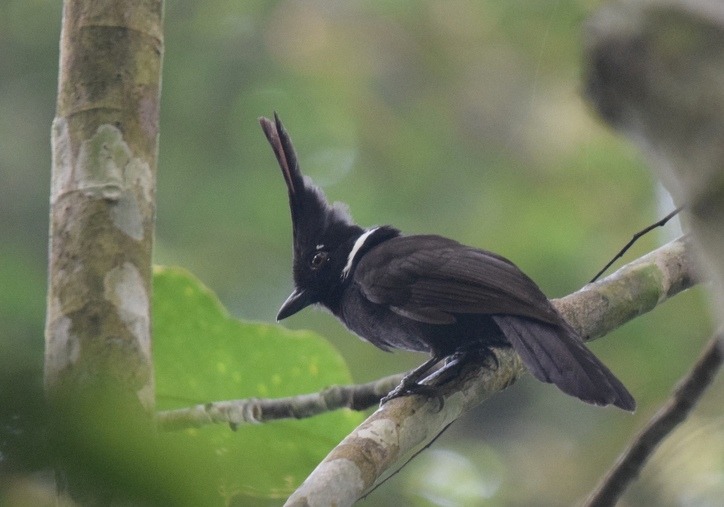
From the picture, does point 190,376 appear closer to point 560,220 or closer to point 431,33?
point 560,220

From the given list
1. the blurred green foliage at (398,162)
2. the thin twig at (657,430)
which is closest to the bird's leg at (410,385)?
the thin twig at (657,430)

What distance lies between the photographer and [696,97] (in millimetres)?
983

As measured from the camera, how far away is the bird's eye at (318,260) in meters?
3.98

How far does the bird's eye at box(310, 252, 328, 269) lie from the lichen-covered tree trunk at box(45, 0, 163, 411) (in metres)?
1.73

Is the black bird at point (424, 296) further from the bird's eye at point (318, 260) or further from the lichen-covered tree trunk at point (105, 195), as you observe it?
the lichen-covered tree trunk at point (105, 195)


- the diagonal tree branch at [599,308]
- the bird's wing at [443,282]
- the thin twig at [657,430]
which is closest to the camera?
the thin twig at [657,430]

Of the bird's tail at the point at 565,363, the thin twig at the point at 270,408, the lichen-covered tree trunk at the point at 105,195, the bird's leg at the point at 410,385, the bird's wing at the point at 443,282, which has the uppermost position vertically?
the lichen-covered tree trunk at the point at 105,195

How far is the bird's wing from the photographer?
314 cm

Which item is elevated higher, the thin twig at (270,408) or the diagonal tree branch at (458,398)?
the diagonal tree branch at (458,398)

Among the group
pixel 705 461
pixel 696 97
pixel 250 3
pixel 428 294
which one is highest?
pixel 250 3

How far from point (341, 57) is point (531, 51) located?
5.39ft

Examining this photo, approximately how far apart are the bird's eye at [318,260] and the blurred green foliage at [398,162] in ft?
6.60

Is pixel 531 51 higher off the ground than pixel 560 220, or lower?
higher

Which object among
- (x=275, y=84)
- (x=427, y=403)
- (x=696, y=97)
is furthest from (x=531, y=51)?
(x=696, y=97)
